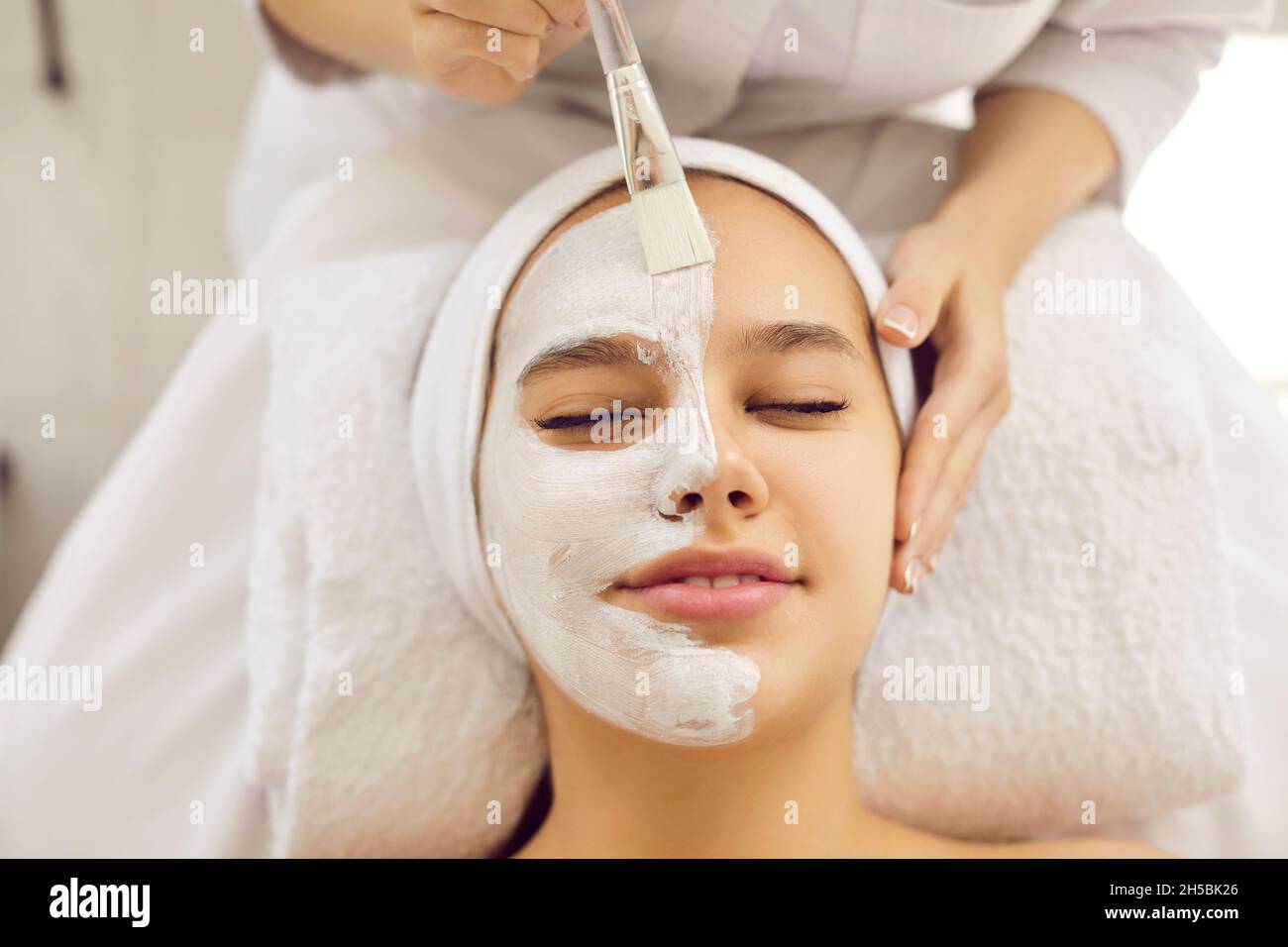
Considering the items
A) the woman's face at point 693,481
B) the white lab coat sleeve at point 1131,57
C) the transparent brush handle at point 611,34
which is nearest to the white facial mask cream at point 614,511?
the woman's face at point 693,481

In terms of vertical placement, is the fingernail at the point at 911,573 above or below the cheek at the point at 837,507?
below

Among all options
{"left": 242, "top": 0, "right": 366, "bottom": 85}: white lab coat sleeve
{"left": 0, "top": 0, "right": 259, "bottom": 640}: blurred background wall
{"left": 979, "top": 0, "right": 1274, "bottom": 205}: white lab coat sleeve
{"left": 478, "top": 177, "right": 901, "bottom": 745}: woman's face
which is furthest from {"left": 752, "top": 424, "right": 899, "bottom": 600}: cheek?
{"left": 0, "top": 0, "right": 259, "bottom": 640}: blurred background wall

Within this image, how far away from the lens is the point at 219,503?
1131mm

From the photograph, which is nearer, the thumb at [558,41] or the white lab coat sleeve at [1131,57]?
the thumb at [558,41]

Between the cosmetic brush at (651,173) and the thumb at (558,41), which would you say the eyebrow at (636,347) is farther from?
the thumb at (558,41)

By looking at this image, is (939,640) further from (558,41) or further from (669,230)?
(558,41)

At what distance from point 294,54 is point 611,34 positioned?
46 centimetres

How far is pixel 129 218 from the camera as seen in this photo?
1.66 m

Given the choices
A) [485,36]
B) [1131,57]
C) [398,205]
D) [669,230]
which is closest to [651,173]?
[669,230]

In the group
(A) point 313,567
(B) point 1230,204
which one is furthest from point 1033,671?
(B) point 1230,204

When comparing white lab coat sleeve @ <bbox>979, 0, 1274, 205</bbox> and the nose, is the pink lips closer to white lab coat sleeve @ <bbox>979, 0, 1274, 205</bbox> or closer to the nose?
the nose

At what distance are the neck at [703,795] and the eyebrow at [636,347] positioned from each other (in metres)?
0.26

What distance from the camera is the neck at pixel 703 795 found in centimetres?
82
